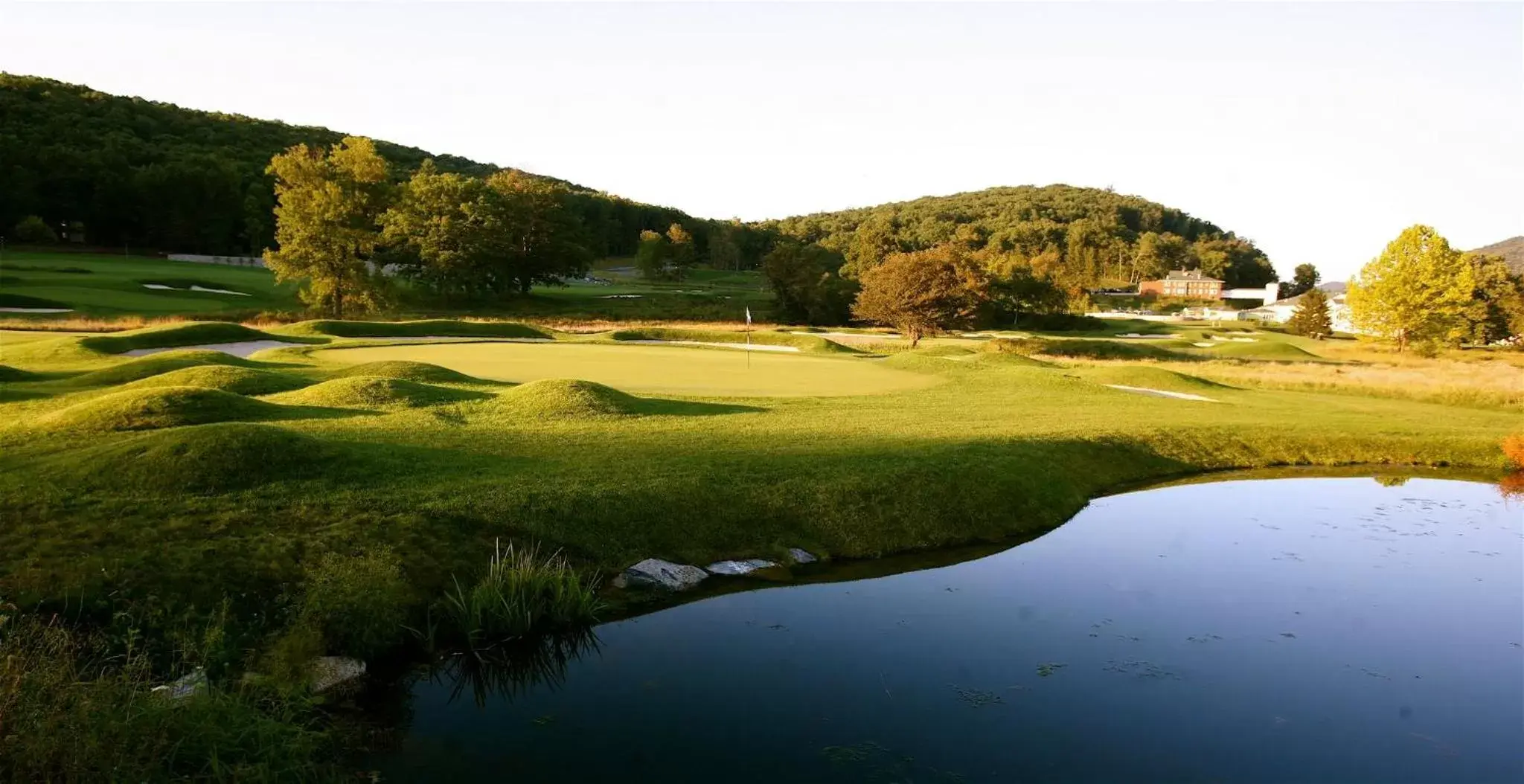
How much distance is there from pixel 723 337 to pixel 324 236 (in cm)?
2532

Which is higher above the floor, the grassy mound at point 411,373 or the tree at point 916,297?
the tree at point 916,297

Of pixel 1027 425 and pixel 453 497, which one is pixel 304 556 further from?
pixel 1027 425

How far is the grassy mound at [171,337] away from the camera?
1160 inches

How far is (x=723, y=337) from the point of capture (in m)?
50.8

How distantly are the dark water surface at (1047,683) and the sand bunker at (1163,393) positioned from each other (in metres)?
14.6

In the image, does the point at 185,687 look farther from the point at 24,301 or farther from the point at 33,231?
the point at 33,231

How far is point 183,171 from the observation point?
263 ft

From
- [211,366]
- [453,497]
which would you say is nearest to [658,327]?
[211,366]

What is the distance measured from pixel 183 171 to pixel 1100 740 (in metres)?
94.1

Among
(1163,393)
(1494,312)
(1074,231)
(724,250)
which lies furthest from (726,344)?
(1074,231)

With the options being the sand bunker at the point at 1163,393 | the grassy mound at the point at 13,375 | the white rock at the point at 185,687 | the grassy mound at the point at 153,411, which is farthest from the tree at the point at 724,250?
the white rock at the point at 185,687

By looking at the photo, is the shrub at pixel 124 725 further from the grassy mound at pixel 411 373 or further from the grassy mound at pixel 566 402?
the grassy mound at pixel 411 373

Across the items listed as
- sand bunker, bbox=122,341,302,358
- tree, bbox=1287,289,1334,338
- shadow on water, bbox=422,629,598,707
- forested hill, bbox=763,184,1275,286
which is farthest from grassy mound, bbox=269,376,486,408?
forested hill, bbox=763,184,1275,286

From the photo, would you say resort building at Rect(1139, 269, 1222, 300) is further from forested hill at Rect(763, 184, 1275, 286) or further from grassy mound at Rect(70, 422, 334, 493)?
grassy mound at Rect(70, 422, 334, 493)
